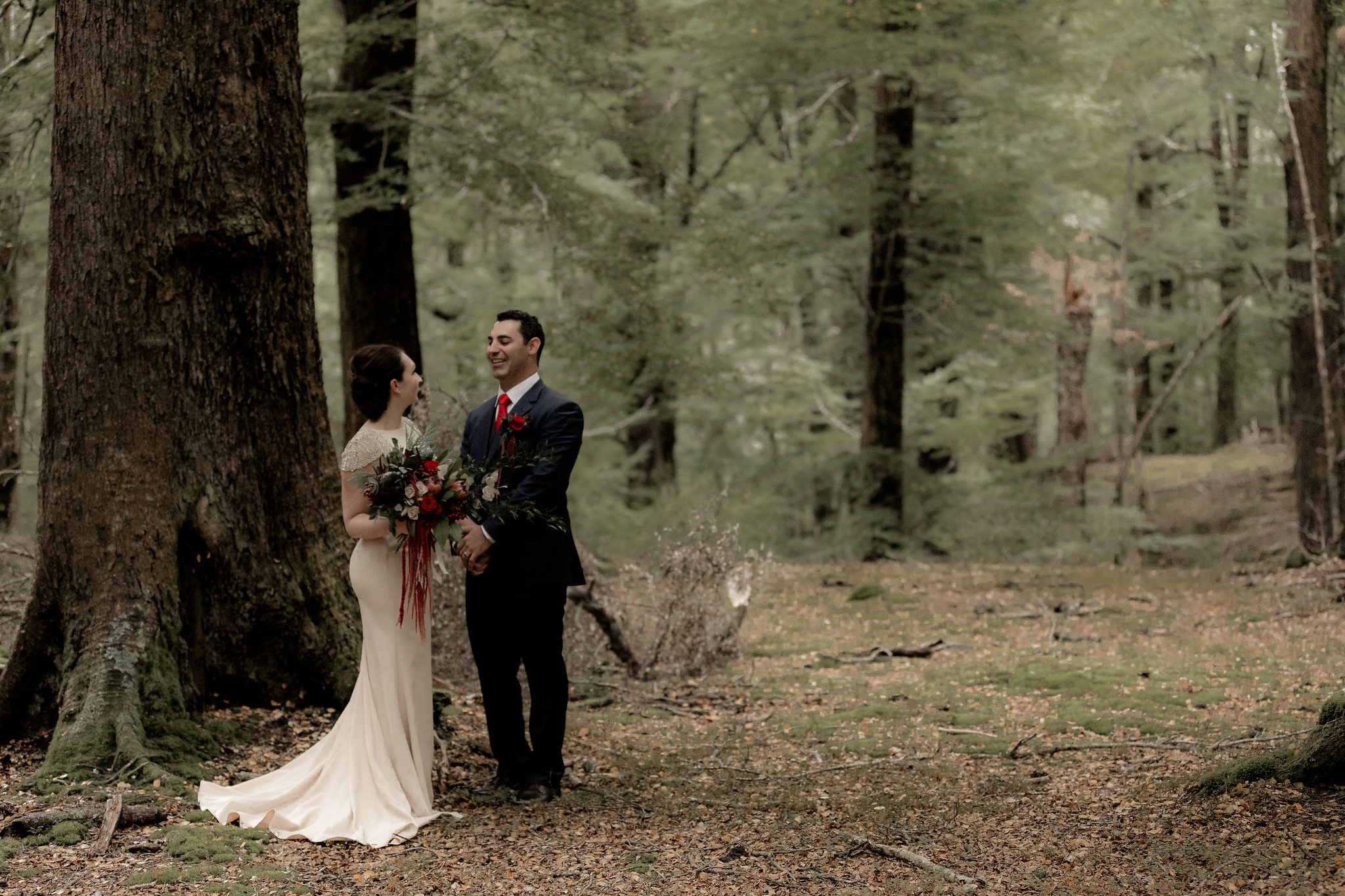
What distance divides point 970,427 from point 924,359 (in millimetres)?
1216

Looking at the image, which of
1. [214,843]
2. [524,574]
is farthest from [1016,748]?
[214,843]

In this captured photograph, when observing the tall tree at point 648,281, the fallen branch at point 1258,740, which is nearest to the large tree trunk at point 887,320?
the tall tree at point 648,281

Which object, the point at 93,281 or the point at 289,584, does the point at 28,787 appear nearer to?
the point at 289,584

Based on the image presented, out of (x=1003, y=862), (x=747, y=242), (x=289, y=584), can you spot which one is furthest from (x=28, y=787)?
(x=747, y=242)

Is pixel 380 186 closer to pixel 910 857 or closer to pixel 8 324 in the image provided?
pixel 8 324

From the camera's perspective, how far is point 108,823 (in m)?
4.12

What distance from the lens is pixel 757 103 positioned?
18.5 m

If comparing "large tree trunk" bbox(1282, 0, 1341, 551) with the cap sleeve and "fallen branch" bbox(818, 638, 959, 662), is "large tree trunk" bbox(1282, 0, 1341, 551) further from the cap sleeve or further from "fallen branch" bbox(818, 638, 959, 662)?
the cap sleeve

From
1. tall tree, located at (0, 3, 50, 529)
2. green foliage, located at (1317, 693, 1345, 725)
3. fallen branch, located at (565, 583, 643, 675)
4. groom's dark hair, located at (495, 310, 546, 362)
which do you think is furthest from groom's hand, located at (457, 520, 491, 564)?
green foliage, located at (1317, 693, 1345, 725)

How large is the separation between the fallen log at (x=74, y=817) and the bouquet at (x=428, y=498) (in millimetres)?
1183

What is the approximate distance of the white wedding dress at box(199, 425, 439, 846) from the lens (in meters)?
4.48

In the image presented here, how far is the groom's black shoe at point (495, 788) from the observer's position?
5.10 meters

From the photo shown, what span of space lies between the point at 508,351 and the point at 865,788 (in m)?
2.63

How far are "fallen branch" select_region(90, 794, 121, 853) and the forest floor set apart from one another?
48 millimetres
